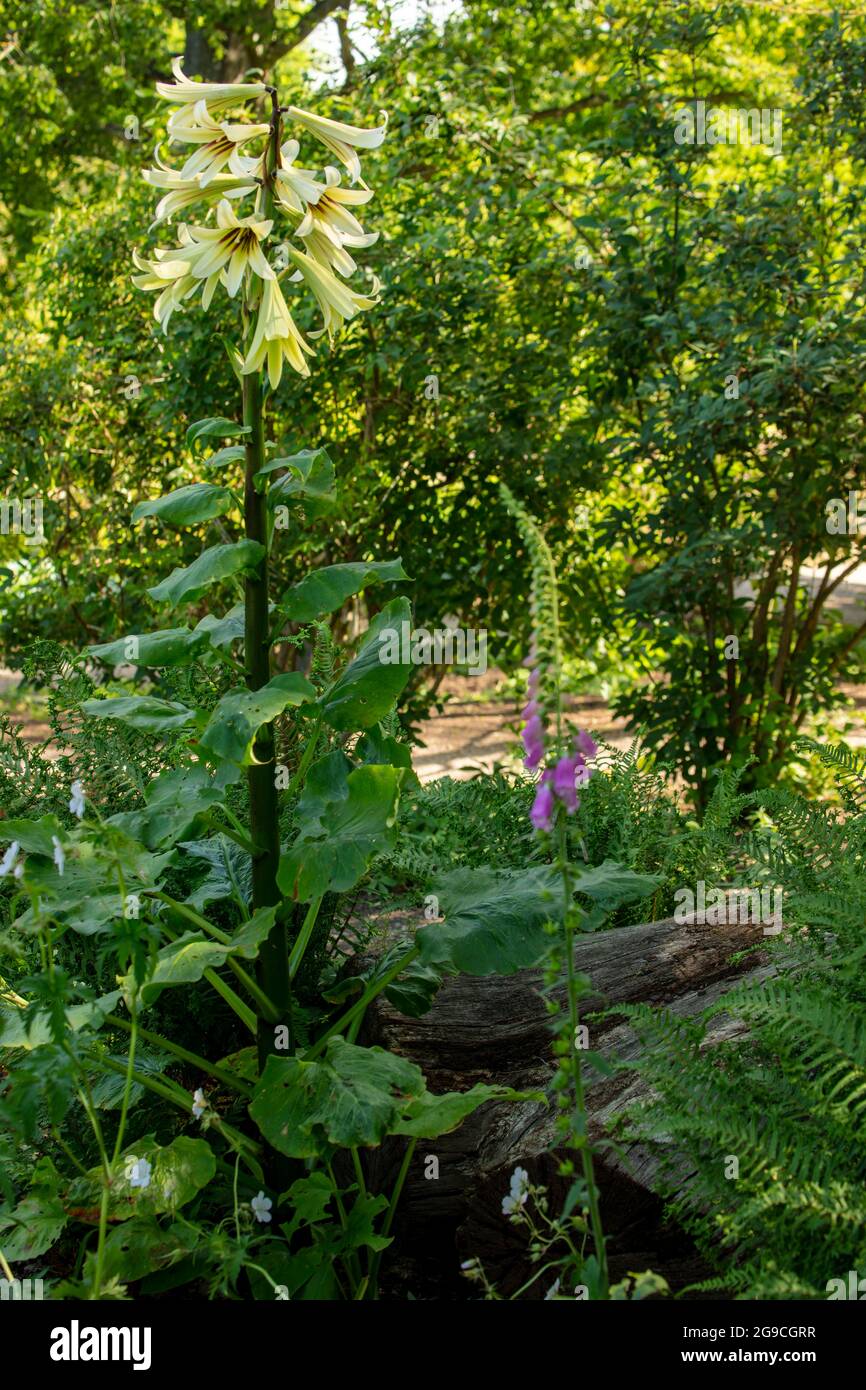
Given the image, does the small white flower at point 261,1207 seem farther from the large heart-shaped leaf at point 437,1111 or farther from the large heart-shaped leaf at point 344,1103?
the large heart-shaped leaf at point 437,1111

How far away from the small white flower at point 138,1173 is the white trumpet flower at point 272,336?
139cm

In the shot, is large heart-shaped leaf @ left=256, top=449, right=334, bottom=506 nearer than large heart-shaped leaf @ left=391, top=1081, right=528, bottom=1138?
No

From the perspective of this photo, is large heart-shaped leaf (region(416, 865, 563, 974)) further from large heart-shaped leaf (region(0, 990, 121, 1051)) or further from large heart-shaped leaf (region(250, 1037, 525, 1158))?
large heart-shaped leaf (region(0, 990, 121, 1051))

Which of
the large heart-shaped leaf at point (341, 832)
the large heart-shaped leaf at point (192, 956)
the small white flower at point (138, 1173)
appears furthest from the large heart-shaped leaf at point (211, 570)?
the small white flower at point (138, 1173)

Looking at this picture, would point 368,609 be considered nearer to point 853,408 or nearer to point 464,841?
point 853,408

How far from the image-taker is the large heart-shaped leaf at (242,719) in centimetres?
230

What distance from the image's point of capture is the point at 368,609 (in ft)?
21.1

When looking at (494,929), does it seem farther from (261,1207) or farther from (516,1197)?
(261,1207)

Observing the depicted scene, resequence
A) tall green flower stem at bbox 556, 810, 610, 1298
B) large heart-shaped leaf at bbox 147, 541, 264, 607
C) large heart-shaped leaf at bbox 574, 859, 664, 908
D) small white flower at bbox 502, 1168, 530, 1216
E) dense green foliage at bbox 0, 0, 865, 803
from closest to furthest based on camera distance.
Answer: tall green flower stem at bbox 556, 810, 610, 1298 < small white flower at bbox 502, 1168, 530, 1216 < large heart-shaped leaf at bbox 147, 541, 264, 607 < large heart-shaped leaf at bbox 574, 859, 664, 908 < dense green foliage at bbox 0, 0, 865, 803

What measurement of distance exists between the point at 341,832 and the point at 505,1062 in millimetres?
798

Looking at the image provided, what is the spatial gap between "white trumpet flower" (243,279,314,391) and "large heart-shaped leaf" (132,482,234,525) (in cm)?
24

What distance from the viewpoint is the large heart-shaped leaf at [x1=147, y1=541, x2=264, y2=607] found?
94.8 inches

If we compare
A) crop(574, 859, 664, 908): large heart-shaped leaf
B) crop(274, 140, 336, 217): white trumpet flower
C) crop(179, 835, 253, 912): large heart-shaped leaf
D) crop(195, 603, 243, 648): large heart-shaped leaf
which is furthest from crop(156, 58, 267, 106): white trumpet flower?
crop(574, 859, 664, 908): large heart-shaped leaf

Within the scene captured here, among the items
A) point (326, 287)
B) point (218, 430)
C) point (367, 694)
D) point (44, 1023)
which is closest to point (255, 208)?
point (326, 287)
